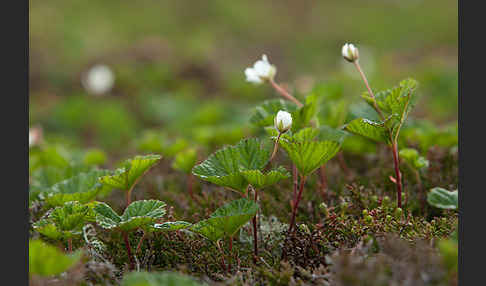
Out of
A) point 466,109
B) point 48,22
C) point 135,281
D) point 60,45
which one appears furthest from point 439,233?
point 48,22

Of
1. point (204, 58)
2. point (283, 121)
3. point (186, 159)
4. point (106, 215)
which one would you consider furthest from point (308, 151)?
point (204, 58)

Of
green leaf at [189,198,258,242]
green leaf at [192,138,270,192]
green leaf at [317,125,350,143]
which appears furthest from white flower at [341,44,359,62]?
green leaf at [189,198,258,242]

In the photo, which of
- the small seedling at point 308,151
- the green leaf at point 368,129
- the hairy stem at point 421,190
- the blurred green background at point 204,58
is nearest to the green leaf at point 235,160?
the small seedling at point 308,151

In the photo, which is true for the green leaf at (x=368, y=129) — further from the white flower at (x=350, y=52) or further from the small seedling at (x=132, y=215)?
the small seedling at (x=132, y=215)

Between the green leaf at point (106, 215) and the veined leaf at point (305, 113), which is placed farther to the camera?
the veined leaf at point (305, 113)

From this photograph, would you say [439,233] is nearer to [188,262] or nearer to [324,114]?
[188,262]
